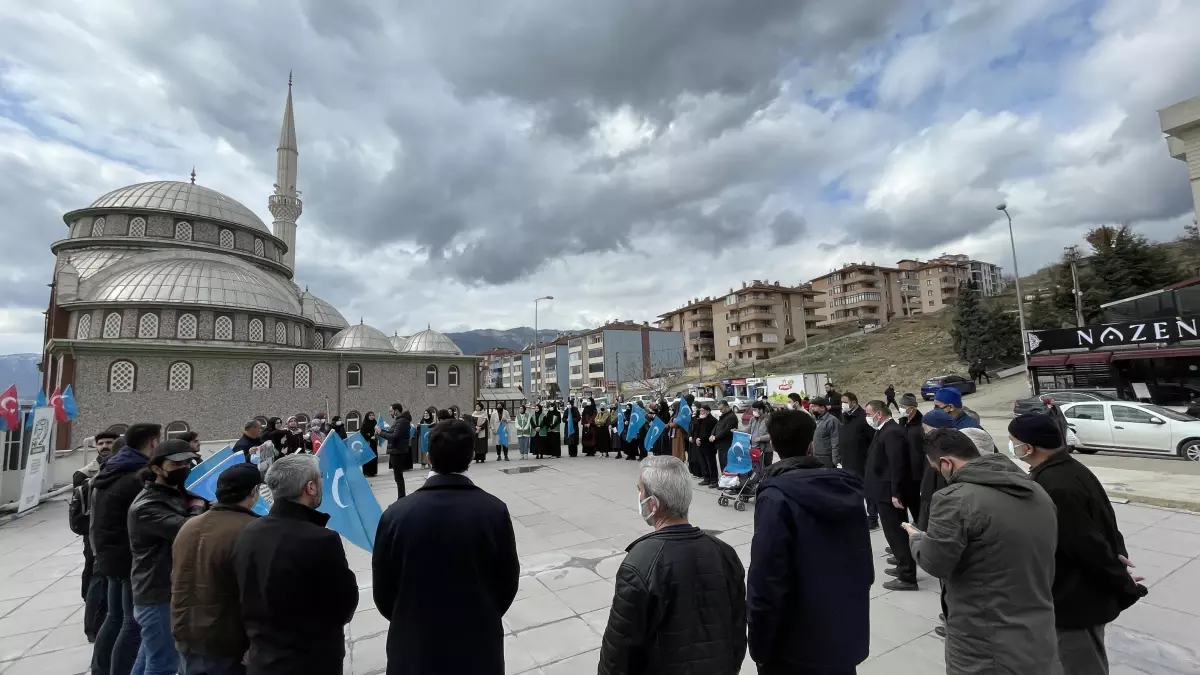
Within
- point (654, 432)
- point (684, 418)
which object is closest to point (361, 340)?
point (654, 432)

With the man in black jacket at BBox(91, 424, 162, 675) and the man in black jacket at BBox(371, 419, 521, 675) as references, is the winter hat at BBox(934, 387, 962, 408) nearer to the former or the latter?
the man in black jacket at BBox(371, 419, 521, 675)

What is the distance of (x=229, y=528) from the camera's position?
8.38ft

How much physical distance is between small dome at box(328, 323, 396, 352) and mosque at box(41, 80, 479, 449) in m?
0.12

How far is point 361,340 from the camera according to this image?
3566 cm

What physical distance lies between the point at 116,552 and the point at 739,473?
7.84 meters

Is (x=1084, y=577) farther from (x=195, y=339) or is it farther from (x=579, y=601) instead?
(x=195, y=339)

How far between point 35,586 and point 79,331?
31150mm

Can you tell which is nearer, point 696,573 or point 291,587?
point 696,573

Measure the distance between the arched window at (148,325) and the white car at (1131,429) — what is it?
40959 millimetres

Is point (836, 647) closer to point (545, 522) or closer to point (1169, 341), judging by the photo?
point (545, 522)

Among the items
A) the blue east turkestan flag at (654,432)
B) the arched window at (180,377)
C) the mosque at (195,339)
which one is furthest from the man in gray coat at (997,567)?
the arched window at (180,377)

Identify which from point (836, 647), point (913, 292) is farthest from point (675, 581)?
point (913, 292)

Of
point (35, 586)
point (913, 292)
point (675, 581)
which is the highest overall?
point (913, 292)

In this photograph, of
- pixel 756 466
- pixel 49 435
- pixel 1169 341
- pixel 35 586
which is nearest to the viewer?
pixel 35 586
